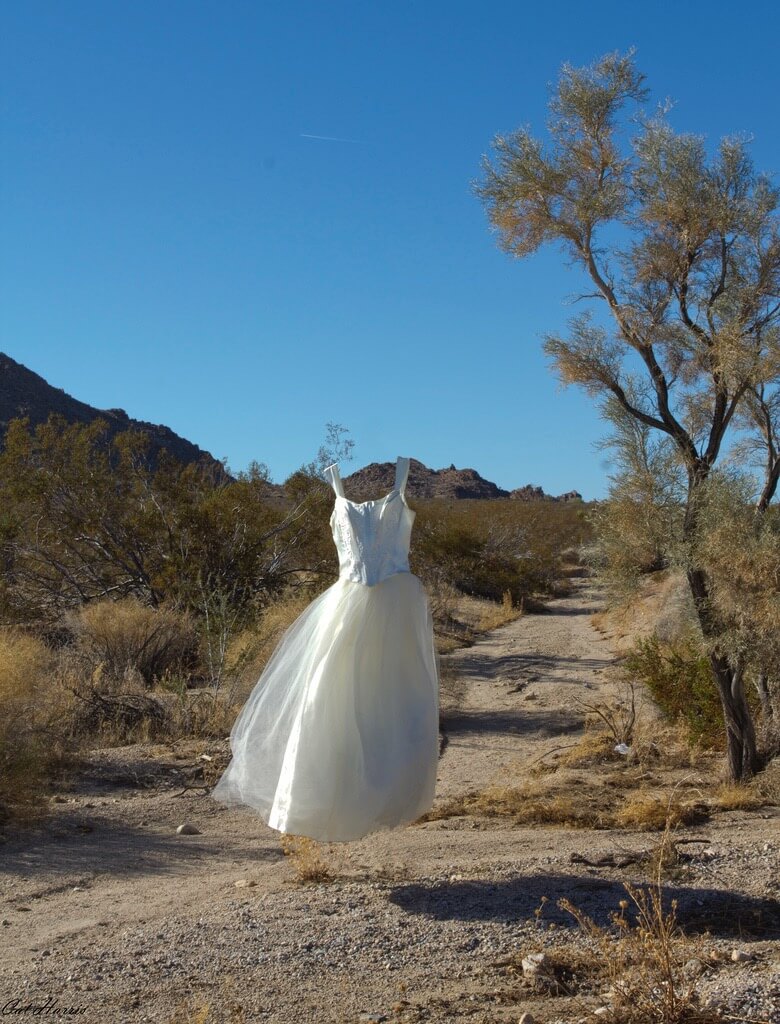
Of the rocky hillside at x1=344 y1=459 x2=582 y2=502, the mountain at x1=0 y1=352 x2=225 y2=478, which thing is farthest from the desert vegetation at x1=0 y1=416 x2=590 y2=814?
the rocky hillside at x1=344 y1=459 x2=582 y2=502

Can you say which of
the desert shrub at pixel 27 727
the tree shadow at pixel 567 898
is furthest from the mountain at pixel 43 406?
the tree shadow at pixel 567 898

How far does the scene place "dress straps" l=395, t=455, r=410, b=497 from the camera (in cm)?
613

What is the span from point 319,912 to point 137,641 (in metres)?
9.12

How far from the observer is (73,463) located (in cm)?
1761

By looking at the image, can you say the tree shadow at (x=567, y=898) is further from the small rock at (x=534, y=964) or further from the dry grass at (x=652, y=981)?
the dry grass at (x=652, y=981)

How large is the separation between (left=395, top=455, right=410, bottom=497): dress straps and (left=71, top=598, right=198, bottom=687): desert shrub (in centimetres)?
774

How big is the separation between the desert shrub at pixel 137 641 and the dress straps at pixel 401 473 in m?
7.74

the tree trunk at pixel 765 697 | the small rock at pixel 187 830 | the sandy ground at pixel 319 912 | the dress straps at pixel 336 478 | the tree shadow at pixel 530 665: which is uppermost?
the dress straps at pixel 336 478

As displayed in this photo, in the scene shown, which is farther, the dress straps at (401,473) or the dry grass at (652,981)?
the dress straps at (401,473)

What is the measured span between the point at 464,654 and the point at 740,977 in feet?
45.8

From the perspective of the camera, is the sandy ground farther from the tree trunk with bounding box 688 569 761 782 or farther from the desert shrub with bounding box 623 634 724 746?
the desert shrub with bounding box 623 634 724 746

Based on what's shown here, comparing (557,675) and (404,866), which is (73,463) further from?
(404,866)

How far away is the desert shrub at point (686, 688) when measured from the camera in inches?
379

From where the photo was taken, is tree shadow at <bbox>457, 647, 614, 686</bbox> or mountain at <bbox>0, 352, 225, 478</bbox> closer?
tree shadow at <bbox>457, 647, 614, 686</bbox>
